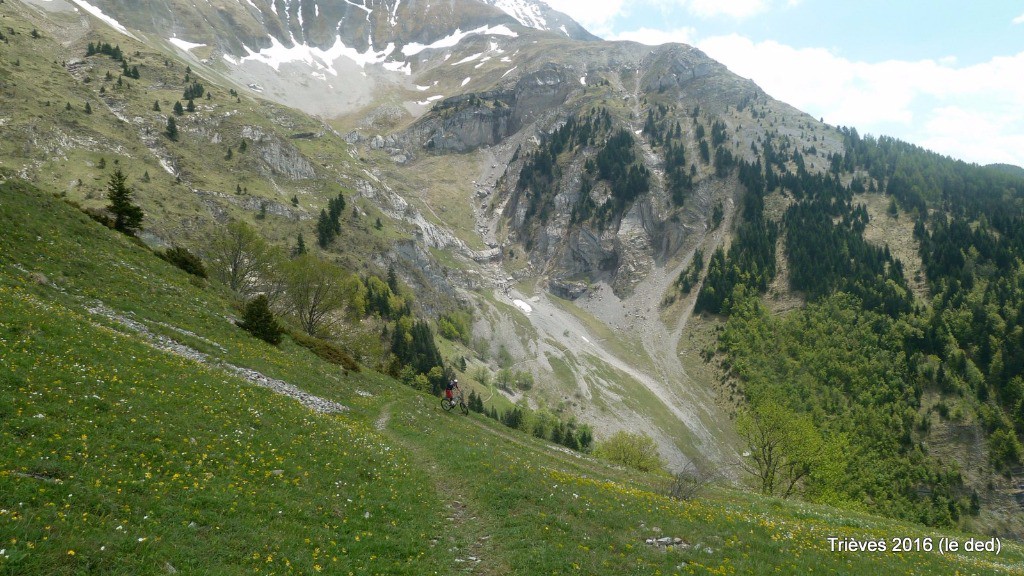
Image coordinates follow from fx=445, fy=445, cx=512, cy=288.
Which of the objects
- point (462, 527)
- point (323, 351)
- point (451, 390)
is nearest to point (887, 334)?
point (451, 390)

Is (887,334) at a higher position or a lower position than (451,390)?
higher

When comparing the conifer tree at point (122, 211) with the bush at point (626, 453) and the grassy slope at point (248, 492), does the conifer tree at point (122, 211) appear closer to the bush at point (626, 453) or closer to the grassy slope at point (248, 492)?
the grassy slope at point (248, 492)

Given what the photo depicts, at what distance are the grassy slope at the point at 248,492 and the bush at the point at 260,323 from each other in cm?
710

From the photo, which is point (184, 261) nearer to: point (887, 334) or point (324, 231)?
point (324, 231)

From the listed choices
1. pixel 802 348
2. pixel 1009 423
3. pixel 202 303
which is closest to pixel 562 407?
pixel 802 348

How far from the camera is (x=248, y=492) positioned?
45.4ft

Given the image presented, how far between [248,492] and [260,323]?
2681 cm

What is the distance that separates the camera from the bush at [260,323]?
3675cm

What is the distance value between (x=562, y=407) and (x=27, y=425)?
406 feet

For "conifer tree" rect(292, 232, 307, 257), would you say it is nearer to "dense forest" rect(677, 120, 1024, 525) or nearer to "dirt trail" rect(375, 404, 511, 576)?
"dirt trail" rect(375, 404, 511, 576)

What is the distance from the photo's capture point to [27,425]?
12.2 meters

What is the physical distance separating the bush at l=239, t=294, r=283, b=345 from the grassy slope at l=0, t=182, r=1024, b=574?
710cm

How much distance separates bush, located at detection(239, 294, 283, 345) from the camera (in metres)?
36.8

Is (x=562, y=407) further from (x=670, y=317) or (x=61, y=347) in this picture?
(x=61, y=347)
